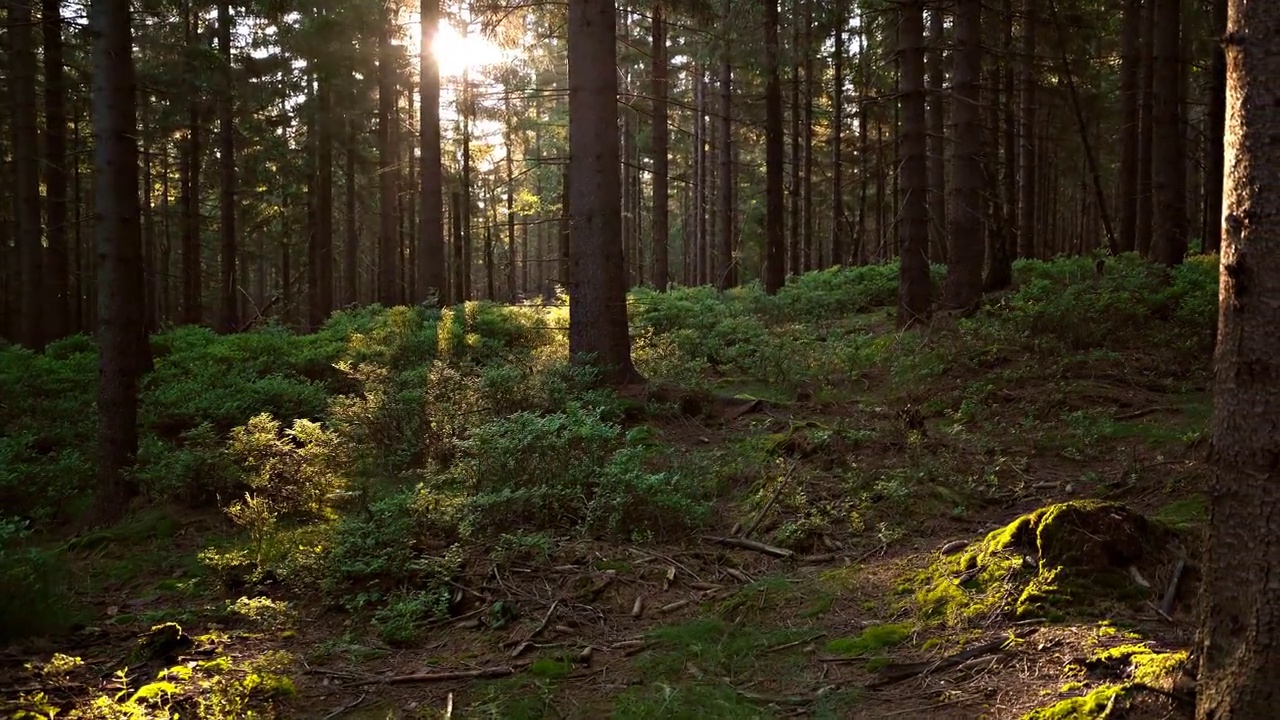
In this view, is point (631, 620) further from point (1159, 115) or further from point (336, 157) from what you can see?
point (336, 157)

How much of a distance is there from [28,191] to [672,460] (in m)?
17.8

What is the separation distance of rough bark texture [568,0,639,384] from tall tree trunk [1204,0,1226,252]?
10.3 metres

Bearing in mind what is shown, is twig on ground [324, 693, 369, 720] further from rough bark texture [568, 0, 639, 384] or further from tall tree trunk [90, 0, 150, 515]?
rough bark texture [568, 0, 639, 384]

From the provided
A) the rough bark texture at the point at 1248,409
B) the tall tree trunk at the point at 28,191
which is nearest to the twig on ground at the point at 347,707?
the rough bark texture at the point at 1248,409

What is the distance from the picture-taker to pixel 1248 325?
9.14 feet

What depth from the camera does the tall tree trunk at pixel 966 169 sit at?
1242cm

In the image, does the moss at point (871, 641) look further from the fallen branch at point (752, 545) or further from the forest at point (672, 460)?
the fallen branch at point (752, 545)

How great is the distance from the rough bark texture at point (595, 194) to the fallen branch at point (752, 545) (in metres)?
4.25

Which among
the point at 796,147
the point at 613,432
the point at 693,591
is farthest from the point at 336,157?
the point at 693,591

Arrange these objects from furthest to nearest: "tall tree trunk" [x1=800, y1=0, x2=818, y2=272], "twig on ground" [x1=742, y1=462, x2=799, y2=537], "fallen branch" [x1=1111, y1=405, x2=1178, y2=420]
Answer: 1. "tall tree trunk" [x1=800, y1=0, x2=818, y2=272]
2. "fallen branch" [x1=1111, y1=405, x2=1178, y2=420]
3. "twig on ground" [x1=742, y1=462, x2=799, y2=537]

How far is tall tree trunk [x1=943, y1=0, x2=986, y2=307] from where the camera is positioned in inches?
489

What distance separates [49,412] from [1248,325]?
14391 millimetres

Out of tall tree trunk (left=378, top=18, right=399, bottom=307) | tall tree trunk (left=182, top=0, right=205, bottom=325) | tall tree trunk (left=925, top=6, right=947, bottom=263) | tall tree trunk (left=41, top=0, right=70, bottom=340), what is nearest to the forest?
tall tree trunk (left=41, top=0, right=70, bottom=340)

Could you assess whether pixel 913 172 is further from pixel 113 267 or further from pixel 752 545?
pixel 113 267
